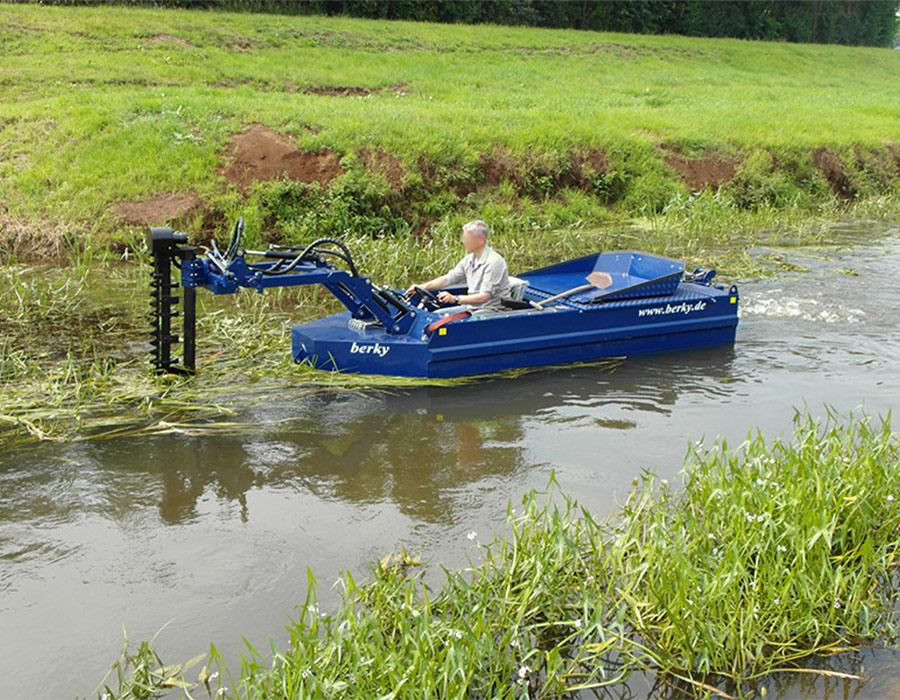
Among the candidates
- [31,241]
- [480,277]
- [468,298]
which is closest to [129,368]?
[468,298]

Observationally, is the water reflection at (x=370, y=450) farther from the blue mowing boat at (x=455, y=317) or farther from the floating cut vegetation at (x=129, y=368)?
the blue mowing boat at (x=455, y=317)

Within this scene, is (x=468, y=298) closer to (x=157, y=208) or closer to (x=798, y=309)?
(x=798, y=309)

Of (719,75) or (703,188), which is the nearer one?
(703,188)

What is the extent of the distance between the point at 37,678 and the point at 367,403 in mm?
4076

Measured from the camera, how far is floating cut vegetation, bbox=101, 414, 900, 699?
4004mm

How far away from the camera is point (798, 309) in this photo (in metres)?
11.3

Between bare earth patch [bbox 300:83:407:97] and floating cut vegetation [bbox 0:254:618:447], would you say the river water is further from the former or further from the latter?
bare earth patch [bbox 300:83:407:97]

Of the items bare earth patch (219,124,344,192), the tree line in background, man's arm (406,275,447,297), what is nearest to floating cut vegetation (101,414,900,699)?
man's arm (406,275,447,297)

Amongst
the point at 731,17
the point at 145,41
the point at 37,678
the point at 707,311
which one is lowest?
the point at 37,678

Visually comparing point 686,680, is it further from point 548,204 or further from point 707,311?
point 548,204

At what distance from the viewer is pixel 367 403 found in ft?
26.3

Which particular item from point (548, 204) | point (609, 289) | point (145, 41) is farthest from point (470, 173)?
point (145, 41)

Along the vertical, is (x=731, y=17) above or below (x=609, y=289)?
above

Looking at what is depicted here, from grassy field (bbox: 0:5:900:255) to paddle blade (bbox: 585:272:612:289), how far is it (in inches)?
197
